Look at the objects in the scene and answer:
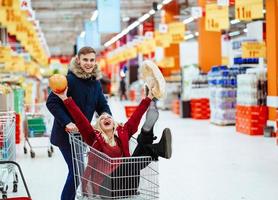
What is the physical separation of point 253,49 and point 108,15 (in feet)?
16.2

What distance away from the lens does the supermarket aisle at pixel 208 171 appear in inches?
244

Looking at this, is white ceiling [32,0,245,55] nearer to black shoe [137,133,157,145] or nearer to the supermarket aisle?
the supermarket aisle

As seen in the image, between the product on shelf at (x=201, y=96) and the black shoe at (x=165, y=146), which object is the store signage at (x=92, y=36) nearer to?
the product on shelf at (x=201, y=96)

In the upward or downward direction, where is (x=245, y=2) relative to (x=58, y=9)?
downward

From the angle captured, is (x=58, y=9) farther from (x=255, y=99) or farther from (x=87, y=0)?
(x=255, y=99)

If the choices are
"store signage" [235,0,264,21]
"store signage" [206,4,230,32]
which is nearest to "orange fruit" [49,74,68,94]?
"store signage" [235,0,264,21]

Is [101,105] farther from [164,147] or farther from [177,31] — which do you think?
[177,31]

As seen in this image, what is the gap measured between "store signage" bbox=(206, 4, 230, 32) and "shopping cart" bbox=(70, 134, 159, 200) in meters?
12.2

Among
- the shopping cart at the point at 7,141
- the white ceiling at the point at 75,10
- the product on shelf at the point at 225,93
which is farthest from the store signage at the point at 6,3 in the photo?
the white ceiling at the point at 75,10

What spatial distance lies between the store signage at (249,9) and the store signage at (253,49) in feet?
3.11

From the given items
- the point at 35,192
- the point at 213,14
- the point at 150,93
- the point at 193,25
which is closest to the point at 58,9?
the point at 193,25

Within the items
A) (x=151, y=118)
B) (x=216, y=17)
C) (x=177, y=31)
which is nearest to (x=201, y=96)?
(x=216, y=17)

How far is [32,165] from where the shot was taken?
8.45 m

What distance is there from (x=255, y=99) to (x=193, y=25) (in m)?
30.6
